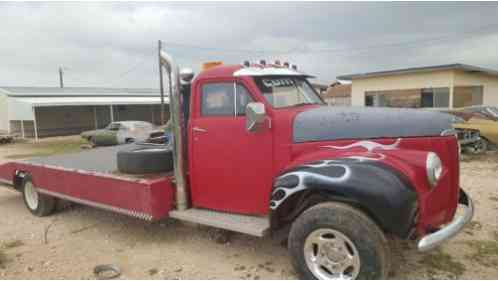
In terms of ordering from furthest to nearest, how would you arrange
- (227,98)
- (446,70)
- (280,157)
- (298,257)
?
(446,70), (227,98), (280,157), (298,257)

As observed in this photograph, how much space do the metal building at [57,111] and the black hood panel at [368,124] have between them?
21.2 m

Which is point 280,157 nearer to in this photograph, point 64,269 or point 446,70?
point 64,269

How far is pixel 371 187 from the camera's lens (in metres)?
2.78

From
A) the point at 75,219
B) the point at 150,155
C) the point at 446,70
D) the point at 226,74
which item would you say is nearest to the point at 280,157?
the point at 226,74

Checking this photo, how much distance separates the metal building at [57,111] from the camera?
78.8ft

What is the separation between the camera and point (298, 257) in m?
3.15

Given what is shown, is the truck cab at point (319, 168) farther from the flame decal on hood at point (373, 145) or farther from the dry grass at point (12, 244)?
the dry grass at point (12, 244)

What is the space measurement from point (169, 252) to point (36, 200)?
3064 mm

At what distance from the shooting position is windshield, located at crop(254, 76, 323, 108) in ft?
12.2

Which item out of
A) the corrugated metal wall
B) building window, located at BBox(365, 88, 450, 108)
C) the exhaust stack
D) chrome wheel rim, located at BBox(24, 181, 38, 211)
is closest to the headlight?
the exhaust stack

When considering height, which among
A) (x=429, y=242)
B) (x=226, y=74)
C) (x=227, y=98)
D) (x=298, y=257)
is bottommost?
(x=298, y=257)

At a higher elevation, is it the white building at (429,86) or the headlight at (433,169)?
the white building at (429,86)

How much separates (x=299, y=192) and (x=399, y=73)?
66.8 ft

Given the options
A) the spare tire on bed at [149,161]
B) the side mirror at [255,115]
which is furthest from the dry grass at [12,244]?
the side mirror at [255,115]
